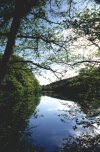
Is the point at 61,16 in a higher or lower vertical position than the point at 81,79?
higher

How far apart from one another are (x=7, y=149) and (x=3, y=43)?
302 inches

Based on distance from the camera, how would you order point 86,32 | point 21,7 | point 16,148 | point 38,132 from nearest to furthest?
point 21,7, point 16,148, point 86,32, point 38,132

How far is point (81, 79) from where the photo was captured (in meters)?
19.6

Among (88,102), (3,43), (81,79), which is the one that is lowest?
(88,102)

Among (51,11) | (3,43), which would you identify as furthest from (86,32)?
(3,43)

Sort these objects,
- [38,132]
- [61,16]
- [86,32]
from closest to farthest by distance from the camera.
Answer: [86,32] < [61,16] < [38,132]

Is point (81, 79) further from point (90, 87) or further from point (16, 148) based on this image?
point (16, 148)

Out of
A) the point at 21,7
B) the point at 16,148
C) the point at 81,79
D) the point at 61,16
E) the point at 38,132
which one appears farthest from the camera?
the point at 38,132

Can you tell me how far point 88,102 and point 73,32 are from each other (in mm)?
5119

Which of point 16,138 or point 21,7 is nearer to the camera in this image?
point 21,7

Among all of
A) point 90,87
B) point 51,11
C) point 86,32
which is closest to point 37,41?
point 51,11

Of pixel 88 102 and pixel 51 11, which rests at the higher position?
pixel 51 11

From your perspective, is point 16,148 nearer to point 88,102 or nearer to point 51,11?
point 88,102

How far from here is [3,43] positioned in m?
19.6
